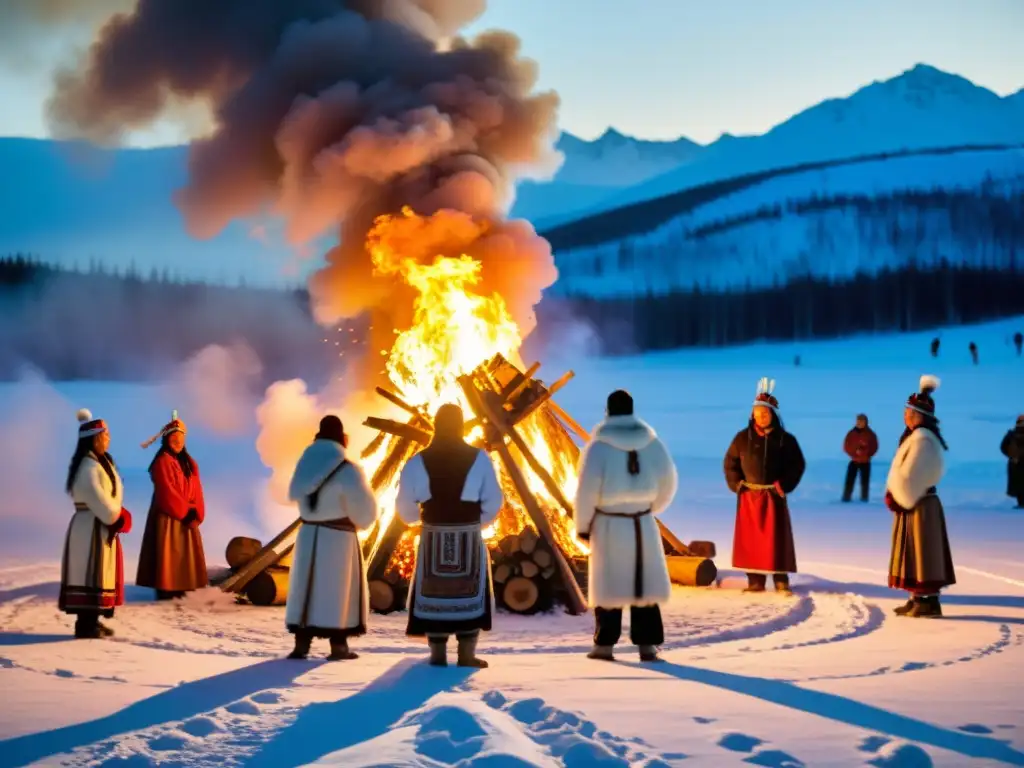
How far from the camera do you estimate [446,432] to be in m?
7.85

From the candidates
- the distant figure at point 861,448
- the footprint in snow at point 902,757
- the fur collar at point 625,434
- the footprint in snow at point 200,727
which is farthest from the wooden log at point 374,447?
the distant figure at point 861,448

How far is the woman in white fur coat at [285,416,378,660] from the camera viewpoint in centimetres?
788

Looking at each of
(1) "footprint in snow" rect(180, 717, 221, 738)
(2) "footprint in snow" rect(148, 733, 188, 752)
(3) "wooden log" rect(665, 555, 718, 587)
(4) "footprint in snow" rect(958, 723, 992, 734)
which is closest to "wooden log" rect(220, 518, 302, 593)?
(3) "wooden log" rect(665, 555, 718, 587)

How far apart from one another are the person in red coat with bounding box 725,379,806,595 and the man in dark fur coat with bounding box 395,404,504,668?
12.6 ft

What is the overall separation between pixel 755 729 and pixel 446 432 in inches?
110

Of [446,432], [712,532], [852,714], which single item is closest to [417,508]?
[446,432]

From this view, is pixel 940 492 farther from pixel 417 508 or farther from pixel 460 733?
pixel 460 733

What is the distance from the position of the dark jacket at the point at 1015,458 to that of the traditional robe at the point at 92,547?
15.1 m

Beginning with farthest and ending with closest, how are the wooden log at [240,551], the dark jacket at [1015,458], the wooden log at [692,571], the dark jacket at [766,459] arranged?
1. the dark jacket at [1015,458]
2. the wooden log at [692,571]
3. the wooden log at [240,551]
4. the dark jacket at [766,459]

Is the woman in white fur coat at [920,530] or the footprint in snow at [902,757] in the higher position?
the woman in white fur coat at [920,530]

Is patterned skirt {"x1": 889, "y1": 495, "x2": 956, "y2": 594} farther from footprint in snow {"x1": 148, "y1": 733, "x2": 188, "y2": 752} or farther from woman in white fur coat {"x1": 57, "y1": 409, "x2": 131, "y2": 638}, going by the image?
footprint in snow {"x1": 148, "y1": 733, "x2": 188, "y2": 752}

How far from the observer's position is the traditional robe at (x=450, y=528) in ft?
25.3

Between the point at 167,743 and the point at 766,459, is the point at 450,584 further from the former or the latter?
the point at 766,459

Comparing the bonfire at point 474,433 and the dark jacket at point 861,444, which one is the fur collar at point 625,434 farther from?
the dark jacket at point 861,444
